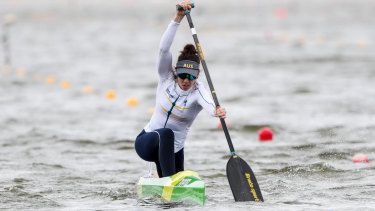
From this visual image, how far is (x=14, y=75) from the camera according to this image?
21.1 m

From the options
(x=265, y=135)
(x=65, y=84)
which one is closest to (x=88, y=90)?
(x=65, y=84)

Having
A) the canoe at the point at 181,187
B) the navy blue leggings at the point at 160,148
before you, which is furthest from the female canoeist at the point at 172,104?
the canoe at the point at 181,187

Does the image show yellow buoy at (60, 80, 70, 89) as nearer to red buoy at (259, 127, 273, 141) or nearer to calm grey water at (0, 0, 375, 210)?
calm grey water at (0, 0, 375, 210)

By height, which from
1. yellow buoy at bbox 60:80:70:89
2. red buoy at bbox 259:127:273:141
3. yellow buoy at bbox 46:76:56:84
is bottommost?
red buoy at bbox 259:127:273:141

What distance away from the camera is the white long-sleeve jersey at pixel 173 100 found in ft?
24.5

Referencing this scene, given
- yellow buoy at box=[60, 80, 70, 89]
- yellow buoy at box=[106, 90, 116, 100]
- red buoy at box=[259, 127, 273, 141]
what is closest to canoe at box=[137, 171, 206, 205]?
red buoy at box=[259, 127, 273, 141]

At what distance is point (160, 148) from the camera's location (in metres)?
7.48

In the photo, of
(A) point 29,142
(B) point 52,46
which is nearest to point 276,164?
(A) point 29,142

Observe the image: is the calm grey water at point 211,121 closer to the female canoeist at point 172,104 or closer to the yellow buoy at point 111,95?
the yellow buoy at point 111,95

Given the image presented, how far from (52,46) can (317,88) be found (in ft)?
50.4

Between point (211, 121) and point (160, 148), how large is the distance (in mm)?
6679

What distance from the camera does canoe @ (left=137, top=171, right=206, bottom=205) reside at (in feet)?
24.4

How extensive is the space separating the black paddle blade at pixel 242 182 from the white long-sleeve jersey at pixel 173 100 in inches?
24.0

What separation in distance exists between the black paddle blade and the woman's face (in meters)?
0.90
